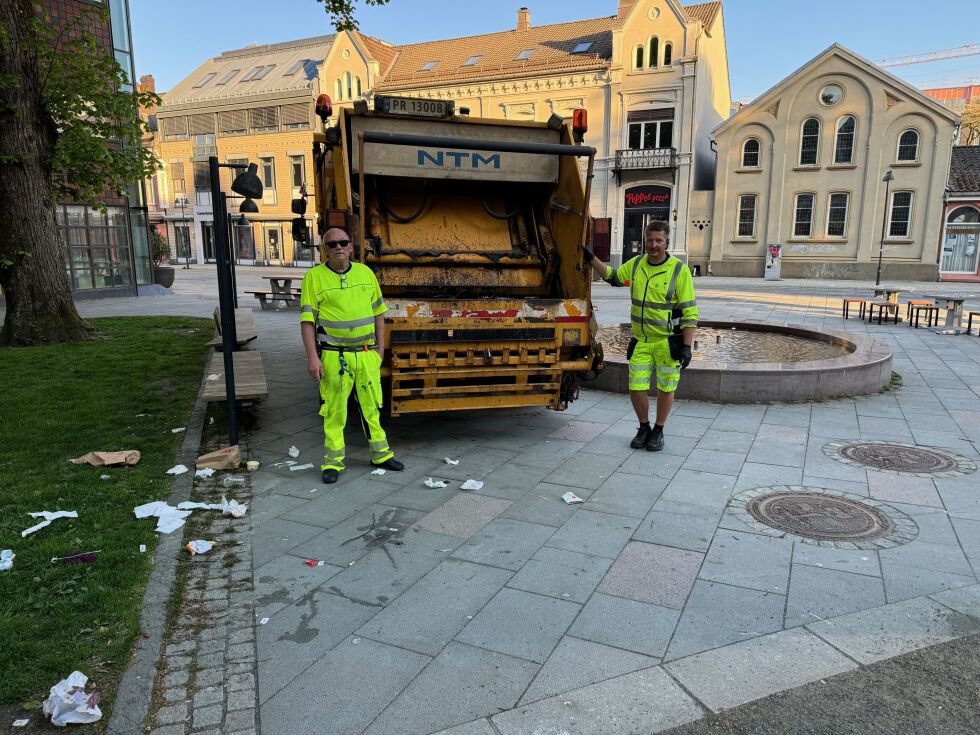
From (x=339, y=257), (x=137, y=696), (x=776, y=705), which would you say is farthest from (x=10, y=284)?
(x=776, y=705)

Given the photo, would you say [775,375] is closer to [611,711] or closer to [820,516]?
[820,516]

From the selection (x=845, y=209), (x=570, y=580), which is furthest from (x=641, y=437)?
(x=845, y=209)

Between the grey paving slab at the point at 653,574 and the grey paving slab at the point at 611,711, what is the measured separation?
677mm

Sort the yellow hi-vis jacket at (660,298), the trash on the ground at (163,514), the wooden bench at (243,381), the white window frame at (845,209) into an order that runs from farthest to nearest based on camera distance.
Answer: the white window frame at (845,209)
the wooden bench at (243,381)
the yellow hi-vis jacket at (660,298)
the trash on the ground at (163,514)

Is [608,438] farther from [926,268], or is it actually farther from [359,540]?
[926,268]

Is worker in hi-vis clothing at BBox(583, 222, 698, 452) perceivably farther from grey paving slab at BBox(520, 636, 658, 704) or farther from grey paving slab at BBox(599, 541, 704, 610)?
grey paving slab at BBox(520, 636, 658, 704)

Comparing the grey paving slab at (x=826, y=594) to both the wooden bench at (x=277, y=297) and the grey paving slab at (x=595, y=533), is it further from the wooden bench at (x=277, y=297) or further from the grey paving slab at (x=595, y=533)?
the wooden bench at (x=277, y=297)

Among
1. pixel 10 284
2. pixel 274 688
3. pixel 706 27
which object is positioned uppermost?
pixel 706 27

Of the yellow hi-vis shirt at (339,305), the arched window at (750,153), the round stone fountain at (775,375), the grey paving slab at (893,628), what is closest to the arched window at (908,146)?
the arched window at (750,153)

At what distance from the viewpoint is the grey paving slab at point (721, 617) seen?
3.10 meters

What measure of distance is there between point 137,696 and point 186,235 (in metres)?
47.7

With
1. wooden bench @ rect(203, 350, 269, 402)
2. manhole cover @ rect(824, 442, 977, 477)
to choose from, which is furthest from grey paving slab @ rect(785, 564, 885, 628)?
wooden bench @ rect(203, 350, 269, 402)

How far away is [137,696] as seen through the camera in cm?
271

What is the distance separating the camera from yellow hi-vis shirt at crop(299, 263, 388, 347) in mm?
5098
